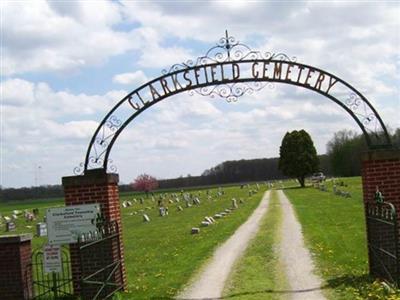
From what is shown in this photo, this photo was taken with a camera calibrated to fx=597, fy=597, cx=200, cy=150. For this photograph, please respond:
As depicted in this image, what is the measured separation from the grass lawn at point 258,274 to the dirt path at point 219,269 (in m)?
0.21

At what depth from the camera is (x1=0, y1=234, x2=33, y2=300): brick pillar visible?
11867mm

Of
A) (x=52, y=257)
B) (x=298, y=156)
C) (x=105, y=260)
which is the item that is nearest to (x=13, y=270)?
(x=52, y=257)

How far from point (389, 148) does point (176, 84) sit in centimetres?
447

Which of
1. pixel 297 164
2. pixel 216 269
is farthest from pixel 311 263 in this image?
pixel 297 164

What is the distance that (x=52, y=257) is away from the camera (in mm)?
12086

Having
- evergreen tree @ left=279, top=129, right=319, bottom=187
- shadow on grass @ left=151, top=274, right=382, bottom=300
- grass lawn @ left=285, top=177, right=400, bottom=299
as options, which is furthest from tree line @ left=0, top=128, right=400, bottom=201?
shadow on grass @ left=151, top=274, right=382, bottom=300

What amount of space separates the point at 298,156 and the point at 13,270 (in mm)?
63998

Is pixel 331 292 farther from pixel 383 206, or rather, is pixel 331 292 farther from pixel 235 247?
pixel 235 247

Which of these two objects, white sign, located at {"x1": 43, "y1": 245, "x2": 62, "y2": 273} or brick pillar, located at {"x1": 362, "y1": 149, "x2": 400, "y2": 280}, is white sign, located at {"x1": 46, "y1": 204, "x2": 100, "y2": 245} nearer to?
white sign, located at {"x1": 43, "y1": 245, "x2": 62, "y2": 273}

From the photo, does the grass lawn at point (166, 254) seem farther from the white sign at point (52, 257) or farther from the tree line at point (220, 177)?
the tree line at point (220, 177)

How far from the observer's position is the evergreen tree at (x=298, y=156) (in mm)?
73312

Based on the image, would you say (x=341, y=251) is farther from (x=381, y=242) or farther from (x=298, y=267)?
(x=381, y=242)

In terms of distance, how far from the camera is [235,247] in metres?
18.2

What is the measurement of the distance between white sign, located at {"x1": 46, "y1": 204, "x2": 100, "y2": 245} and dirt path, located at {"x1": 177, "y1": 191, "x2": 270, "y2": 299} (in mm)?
2369
